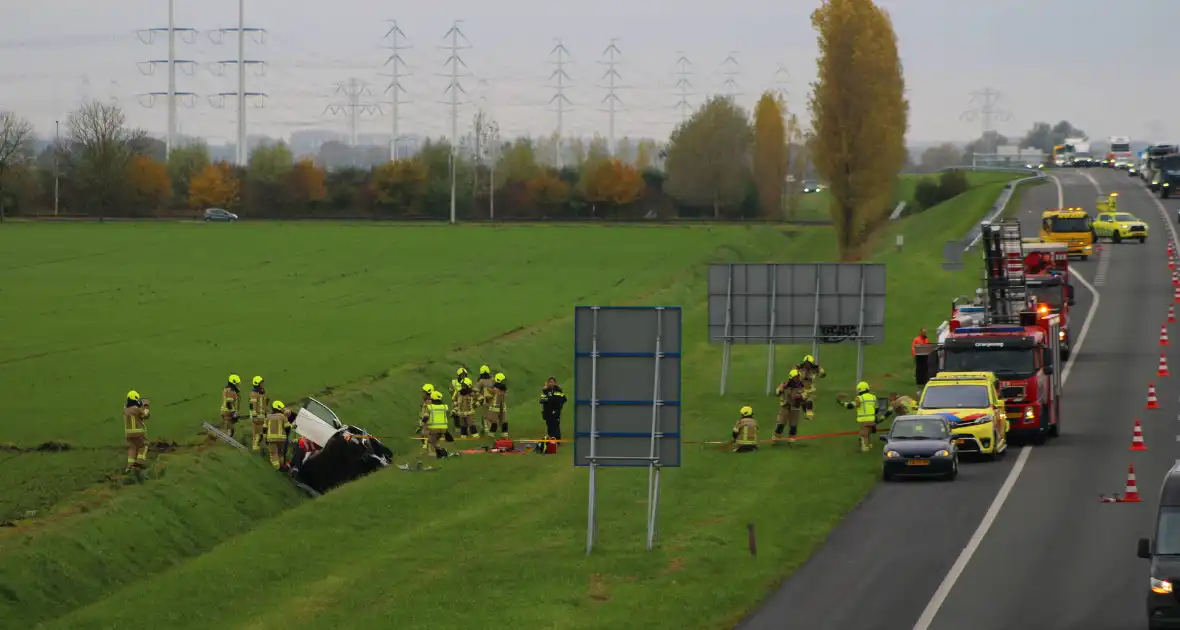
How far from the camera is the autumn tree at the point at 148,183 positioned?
161 m

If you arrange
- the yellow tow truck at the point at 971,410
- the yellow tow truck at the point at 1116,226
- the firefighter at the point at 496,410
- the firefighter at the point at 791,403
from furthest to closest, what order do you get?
the yellow tow truck at the point at 1116,226 → the firefighter at the point at 496,410 → the firefighter at the point at 791,403 → the yellow tow truck at the point at 971,410

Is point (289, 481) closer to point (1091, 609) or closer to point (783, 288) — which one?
point (783, 288)

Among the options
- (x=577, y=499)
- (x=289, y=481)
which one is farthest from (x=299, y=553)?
(x=289, y=481)

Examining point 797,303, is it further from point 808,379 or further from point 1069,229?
point 1069,229

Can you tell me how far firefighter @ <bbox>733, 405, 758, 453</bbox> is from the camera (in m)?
38.9

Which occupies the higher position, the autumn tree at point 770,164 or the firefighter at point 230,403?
the autumn tree at point 770,164

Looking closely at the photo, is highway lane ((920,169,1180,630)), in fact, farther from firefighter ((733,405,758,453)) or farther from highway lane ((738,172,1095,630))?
firefighter ((733,405,758,453))

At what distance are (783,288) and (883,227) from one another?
70385 millimetres

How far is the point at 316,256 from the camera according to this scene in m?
102

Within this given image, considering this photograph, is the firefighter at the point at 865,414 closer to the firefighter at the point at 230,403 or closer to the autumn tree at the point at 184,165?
the firefighter at the point at 230,403

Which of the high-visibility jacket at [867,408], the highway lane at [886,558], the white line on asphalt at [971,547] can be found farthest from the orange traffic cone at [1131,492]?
the high-visibility jacket at [867,408]

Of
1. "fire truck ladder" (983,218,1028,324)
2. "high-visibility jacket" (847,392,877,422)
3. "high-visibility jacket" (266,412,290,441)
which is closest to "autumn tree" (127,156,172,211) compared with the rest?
"fire truck ladder" (983,218,1028,324)

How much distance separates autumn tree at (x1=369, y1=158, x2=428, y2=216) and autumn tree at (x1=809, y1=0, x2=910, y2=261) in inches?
2932

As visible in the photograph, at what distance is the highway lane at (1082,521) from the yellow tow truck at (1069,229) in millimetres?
24827
